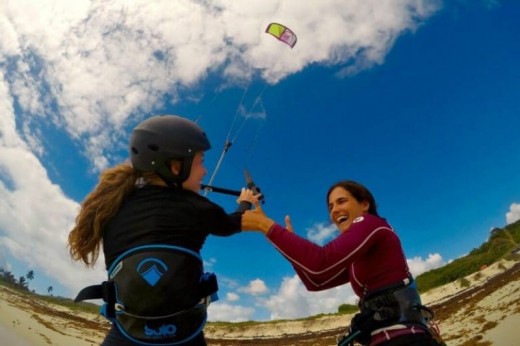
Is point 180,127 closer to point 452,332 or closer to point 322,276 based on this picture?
point 322,276

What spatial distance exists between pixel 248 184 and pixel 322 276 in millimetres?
1540

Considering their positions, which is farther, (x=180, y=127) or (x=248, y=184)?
(x=248, y=184)

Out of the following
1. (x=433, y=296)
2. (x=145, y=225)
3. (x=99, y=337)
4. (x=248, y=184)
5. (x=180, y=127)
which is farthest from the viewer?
(x=433, y=296)

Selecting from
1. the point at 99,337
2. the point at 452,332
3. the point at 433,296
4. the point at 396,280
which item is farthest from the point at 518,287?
the point at 99,337

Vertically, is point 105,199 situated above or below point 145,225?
above

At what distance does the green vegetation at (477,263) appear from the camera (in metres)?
65.5

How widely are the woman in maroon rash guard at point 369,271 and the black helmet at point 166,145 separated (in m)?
0.85

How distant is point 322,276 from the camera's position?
10.3ft

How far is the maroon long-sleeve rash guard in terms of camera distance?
10.2ft

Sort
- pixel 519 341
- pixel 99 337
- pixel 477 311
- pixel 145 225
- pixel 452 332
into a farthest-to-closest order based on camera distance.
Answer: pixel 99 337 → pixel 477 311 → pixel 452 332 → pixel 519 341 → pixel 145 225

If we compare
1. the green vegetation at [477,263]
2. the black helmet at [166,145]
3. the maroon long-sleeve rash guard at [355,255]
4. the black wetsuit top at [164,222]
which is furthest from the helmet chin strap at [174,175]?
the green vegetation at [477,263]

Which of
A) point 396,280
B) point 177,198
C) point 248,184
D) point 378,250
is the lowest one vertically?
point 396,280

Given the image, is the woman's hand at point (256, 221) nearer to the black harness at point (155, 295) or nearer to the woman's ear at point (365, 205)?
the black harness at point (155, 295)

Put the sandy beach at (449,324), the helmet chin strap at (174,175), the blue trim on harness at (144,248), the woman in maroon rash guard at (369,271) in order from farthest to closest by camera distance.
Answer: the sandy beach at (449,324)
the helmet chin strap at (174,175)
the woman in maroon rash guard at (369,271)
the blue trim on harness at (144,248)
